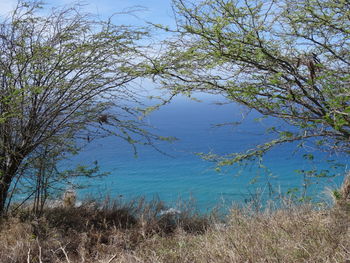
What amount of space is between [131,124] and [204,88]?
236 centimetres

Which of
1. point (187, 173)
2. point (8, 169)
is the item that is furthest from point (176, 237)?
point (187, 173)

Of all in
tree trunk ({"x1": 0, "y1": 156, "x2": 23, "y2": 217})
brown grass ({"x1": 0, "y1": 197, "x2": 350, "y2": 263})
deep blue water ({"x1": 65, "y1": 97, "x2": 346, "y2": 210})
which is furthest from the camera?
deep blue water ({"x1": 65, "y1": 97, "x2": 346, "y2": 210})

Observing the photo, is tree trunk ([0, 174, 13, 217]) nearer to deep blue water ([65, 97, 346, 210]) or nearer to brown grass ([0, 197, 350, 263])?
brown grass ([0, 197, 350, 263])

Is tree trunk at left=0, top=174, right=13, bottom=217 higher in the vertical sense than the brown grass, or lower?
higher

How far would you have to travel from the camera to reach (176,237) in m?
5.96

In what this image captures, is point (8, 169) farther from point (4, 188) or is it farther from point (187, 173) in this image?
point (187, 173)

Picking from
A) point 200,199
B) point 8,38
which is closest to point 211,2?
point 8,38

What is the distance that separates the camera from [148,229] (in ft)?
22.7

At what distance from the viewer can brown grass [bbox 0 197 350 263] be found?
11.6ft

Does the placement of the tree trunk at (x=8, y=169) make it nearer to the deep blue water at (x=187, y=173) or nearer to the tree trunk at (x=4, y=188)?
the tree trunk at (x=4, y=188)

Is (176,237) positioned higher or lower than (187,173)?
higher

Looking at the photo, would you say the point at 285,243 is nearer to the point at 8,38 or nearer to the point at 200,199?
the point at 8,38

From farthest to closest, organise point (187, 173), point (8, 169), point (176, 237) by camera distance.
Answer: point (187, 173) < point (8, 169) < point (176, 237)

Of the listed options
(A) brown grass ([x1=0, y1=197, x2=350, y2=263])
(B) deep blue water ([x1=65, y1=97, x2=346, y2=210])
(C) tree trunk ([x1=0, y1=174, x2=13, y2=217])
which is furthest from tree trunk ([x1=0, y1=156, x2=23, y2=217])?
(B) deep blue water ([x1=65, y1=97, x2=346, y2=210])
